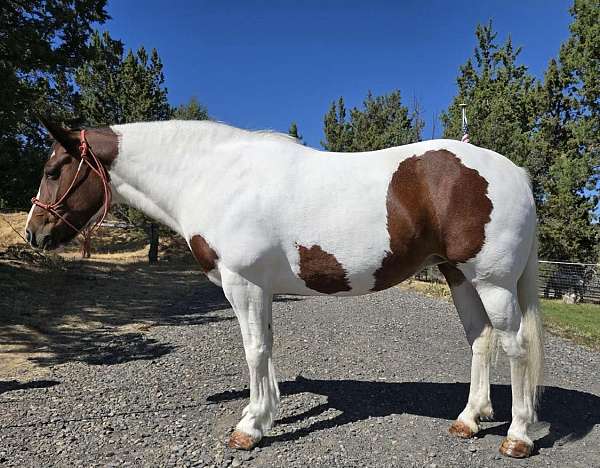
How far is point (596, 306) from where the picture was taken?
1560 cm

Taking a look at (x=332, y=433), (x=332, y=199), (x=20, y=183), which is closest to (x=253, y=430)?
(x=332, y=433)

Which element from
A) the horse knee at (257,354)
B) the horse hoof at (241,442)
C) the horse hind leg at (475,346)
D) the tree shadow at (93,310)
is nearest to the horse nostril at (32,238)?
the horse knee at (257,354)

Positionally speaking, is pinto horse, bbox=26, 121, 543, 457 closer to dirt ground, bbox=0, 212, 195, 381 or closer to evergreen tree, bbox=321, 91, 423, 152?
dirt ground, bbox=0, 212, 195, 381

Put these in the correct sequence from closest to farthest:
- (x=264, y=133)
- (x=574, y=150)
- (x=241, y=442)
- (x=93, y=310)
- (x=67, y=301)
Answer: (x=241, y=442)
(x=264, y=133)
(x=93, y=310)
(x=67, y=301)
(x=574, y=150)

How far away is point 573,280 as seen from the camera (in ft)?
54.5

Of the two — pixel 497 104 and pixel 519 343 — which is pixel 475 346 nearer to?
pixel 519 343

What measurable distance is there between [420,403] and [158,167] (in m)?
3.18

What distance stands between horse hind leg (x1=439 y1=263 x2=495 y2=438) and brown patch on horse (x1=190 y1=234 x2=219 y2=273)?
191 cm

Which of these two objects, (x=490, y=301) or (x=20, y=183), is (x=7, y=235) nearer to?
(x=20, y=183)

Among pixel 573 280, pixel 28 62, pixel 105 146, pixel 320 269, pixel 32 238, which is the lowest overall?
pixel 573 280

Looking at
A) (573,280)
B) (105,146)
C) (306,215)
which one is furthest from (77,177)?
(573,280)

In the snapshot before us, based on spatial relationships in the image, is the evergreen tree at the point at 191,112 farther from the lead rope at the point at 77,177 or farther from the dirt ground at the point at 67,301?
the lead rope at the point at 77,177

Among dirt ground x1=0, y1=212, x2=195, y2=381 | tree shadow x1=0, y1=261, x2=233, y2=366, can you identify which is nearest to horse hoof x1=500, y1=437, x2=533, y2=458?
tree shadow x1=0, y1=261, x2=233, y2=366

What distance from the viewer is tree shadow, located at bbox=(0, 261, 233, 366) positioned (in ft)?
19.6
